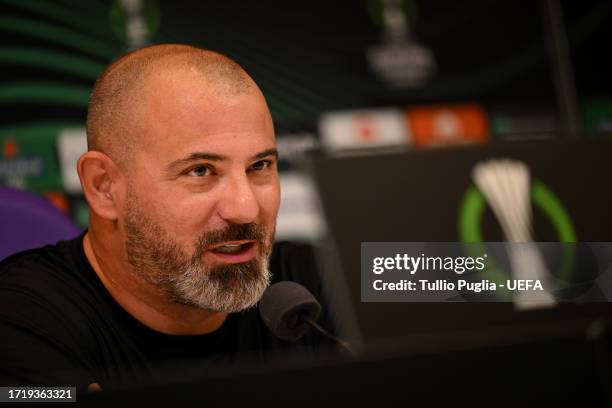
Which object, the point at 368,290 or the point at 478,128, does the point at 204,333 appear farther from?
the point at 478,128

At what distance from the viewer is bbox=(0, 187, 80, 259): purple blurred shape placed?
1.13 m

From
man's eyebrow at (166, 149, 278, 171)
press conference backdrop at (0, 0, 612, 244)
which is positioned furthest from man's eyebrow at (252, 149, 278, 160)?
press conference backdrop at (0, 0, 612, 244)

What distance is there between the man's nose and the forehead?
0.04m

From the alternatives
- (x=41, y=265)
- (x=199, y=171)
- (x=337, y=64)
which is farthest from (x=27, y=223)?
(x=337, y=64)

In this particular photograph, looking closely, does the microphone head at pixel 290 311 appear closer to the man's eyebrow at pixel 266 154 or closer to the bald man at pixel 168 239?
the bald man at pixel 168 239

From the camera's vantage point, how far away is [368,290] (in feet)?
2.15

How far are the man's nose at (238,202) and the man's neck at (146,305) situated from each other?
0.54 ft

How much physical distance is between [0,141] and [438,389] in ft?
6.57

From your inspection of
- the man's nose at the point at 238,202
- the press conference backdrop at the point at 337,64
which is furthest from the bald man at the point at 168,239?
A: the press conference backdrop at the point at 337,64

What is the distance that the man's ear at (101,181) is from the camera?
3.24 feet

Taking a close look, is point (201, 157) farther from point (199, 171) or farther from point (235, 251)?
point (235, 251)

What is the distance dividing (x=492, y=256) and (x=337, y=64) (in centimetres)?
206

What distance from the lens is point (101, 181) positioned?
0.99 m

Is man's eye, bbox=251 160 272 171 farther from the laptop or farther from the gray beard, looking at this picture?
the laptop
